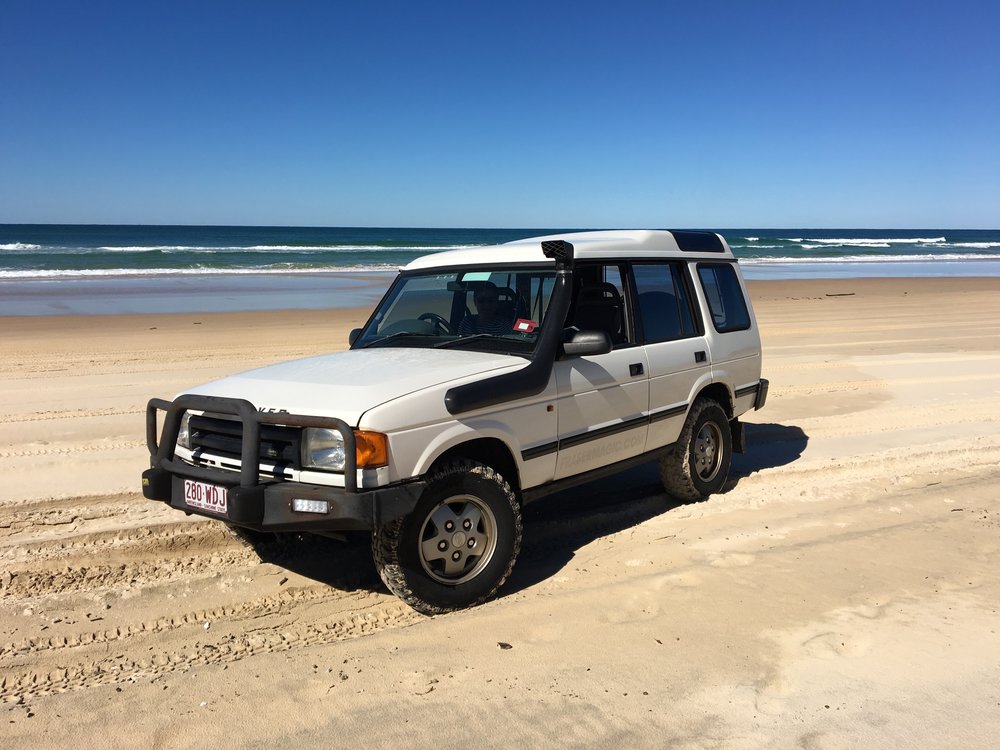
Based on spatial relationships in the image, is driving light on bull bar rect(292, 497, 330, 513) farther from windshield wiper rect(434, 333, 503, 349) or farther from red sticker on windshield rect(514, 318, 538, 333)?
red sticker on windshield rect(514, 318, 538, 333)

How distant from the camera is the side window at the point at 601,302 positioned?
493 cm

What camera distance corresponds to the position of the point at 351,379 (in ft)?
13.5

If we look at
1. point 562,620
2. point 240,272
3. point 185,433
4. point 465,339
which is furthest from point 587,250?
point 240,272

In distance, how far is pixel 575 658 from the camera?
3.66 meters

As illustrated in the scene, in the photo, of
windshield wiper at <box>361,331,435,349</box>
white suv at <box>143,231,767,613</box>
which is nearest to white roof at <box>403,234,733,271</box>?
white suv at <box>143,231,767,613</box>

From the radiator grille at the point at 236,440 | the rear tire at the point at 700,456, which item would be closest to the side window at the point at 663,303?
the rear tire at the point at 700,456

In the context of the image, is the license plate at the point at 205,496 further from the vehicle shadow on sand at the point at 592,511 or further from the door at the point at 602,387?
the door at the point at 602,387

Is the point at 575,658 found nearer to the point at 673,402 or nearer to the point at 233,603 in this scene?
the point at 233,603

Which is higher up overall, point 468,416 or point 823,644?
point 468,416

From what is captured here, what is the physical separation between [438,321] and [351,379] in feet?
3.88

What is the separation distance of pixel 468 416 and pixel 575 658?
1.28m

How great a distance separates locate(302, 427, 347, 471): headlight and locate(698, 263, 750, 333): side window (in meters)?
3.38

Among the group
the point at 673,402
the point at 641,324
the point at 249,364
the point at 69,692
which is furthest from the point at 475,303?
the point at 249,364

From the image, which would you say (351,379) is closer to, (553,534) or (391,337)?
(391,337)
